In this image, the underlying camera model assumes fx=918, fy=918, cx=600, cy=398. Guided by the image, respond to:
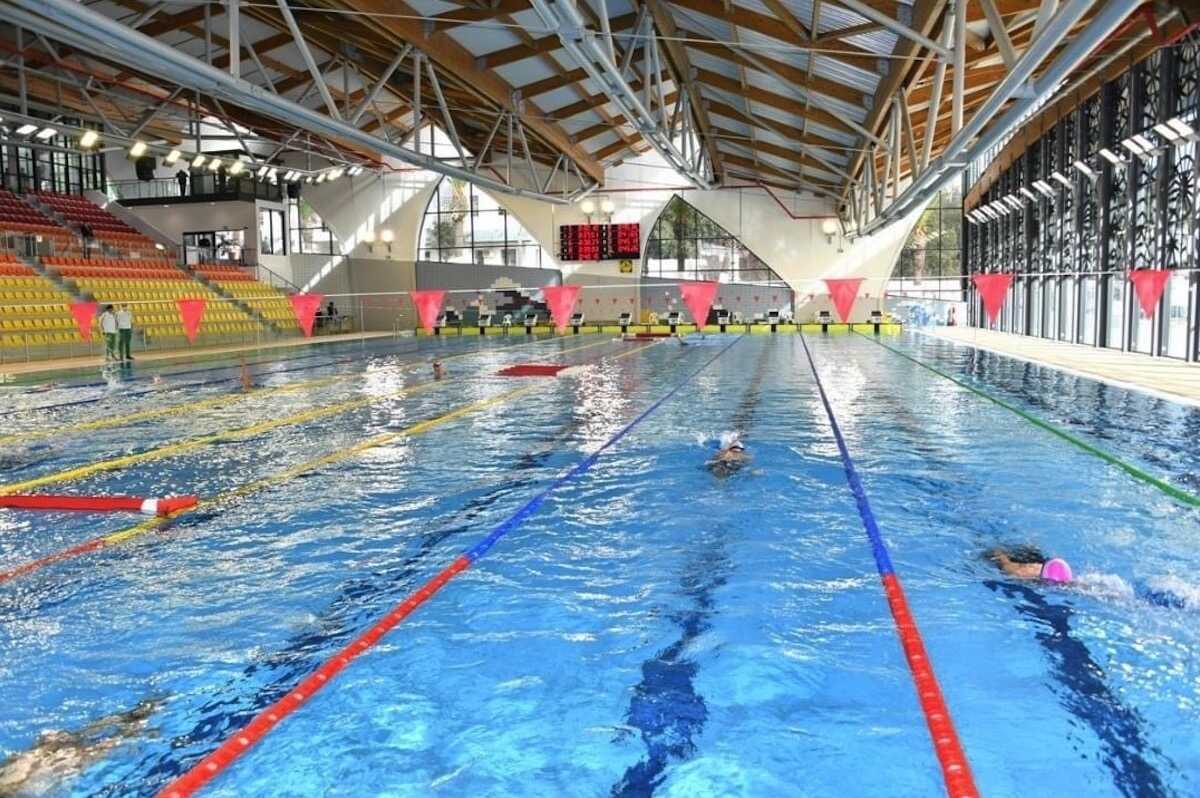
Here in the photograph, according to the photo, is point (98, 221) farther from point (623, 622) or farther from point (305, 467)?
point (623, 622)

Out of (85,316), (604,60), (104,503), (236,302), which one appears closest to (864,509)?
(104,503)

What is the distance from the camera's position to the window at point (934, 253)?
3541 centimetres

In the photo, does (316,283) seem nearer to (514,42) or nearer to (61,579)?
(514,42)

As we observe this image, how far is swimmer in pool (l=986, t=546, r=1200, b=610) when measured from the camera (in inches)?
171

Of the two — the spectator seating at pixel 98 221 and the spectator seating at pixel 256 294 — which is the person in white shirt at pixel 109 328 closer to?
the spectator seating at pixel 256 294

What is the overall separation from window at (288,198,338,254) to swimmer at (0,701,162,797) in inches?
1420

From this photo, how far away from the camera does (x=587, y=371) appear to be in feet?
55.0

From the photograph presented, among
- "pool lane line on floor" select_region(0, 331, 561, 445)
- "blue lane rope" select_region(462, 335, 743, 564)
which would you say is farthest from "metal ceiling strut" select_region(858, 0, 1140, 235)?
"pool lane line on floor" select_region(0, 331, 561, 445)

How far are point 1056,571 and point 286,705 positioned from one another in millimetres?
3710

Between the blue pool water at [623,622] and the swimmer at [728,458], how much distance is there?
151mm

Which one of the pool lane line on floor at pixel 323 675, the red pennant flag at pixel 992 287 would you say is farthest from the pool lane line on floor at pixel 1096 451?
the red pennant flag at pixel 992 287

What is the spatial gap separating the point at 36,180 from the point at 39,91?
10585 millimetres

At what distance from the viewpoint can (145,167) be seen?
34.7 meters

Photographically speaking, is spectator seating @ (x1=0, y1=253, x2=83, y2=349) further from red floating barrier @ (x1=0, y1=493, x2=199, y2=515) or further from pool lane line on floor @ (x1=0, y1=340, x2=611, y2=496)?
red floating barrier @ (x1=0, y1=493, x2=199, y2=515)
